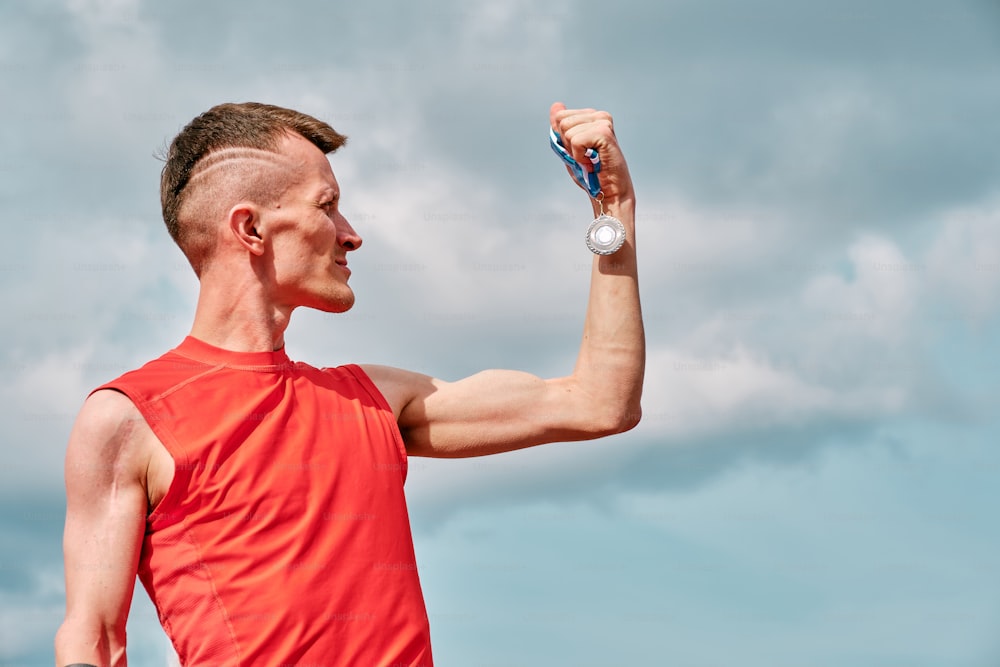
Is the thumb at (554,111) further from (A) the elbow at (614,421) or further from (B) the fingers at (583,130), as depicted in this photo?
(A) the elbow at (614,421)

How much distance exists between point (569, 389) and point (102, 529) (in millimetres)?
2094

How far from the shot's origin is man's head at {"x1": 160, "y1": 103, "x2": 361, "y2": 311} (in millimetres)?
4516

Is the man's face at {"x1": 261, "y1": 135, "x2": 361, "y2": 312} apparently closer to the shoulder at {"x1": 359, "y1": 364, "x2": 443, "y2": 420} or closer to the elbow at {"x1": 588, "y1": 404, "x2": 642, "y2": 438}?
the shoulder at {"x1": 359, "y1": 364, "x2": 443, "y2": 420}

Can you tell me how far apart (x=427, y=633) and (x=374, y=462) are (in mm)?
723

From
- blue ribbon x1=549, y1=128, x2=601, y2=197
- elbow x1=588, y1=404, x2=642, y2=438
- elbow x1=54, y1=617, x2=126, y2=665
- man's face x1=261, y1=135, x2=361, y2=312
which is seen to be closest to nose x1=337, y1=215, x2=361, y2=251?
man's face x1=261, y1=135, x2=361, y2=312

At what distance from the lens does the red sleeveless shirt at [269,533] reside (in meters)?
3.95

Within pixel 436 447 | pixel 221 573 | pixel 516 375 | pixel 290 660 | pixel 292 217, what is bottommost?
pixel 290 660

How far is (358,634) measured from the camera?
3998mm

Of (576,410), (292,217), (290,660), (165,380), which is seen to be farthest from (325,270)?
(290,660)

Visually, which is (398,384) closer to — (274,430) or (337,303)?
(337,303)

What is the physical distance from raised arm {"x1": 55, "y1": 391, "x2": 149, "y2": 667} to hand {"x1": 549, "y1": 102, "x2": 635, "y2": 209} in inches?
85.2

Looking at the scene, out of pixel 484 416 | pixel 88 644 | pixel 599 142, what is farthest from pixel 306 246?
pixel 88 644

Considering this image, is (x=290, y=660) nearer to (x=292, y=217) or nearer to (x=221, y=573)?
(x=221, y=573)

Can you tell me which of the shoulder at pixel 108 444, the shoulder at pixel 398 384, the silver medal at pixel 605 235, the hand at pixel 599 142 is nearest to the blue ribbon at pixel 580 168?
the hand at pixel 599 142
